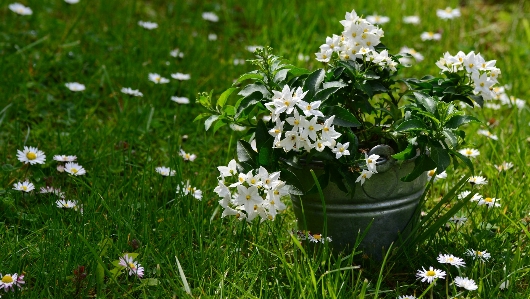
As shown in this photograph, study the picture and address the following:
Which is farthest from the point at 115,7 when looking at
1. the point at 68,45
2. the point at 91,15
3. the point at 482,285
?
the point at 482,285

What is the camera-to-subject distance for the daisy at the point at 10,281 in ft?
5.61

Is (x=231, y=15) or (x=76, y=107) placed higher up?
(x=231, y=15)

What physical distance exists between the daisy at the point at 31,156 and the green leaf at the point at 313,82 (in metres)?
1.03

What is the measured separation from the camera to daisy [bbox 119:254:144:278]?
1.81 meters

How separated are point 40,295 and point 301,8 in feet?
9.25

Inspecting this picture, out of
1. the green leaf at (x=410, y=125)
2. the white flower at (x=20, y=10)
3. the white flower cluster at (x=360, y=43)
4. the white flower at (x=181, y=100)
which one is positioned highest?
the white flower at (x=20, y=10)

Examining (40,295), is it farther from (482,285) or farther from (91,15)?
(91,15)

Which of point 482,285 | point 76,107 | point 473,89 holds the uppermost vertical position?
point 76,107

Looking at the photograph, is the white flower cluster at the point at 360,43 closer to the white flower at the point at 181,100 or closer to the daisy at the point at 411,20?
the white flower at the point at 181,100

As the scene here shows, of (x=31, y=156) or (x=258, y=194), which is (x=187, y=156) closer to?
(x=31, y=156)

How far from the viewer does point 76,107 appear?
9.80 ft

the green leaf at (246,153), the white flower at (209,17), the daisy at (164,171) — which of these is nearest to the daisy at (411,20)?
the white flower at (209,17)

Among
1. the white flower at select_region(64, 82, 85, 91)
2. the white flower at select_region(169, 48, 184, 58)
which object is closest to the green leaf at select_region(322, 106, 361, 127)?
the white flower at select_region(64, 82, 85, 91)

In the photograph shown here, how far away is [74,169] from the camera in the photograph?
2357 millimetres
